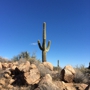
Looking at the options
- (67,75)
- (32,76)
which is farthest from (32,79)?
(67,75)

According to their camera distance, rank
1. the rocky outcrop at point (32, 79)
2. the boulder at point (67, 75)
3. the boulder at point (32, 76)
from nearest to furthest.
Result: the rocky outcrop at point (32, 79) → the boulder at point (32, 76) → the boulder at point (67, 75)

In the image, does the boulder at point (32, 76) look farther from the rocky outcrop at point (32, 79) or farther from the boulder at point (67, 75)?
the boulder at point (67, 75)

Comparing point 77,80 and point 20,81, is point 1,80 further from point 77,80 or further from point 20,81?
point 77,80

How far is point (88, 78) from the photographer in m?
12.7

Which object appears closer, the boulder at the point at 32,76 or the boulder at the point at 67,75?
the boulder at the point at 32,76

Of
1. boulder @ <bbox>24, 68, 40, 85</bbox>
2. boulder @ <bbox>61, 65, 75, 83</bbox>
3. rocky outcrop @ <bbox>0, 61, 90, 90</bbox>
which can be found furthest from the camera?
boulder @ <bbox>61, 65, 75, 83</bbox>

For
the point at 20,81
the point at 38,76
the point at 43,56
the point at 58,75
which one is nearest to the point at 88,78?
the point at 58,75

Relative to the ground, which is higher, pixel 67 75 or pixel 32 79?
pixel 67 75

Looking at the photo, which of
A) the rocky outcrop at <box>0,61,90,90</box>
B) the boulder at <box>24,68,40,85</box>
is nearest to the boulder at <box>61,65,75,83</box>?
the rocky outcrop at <box>0,61,90,90</box>

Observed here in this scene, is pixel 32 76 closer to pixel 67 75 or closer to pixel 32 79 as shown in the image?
pixel 32 79

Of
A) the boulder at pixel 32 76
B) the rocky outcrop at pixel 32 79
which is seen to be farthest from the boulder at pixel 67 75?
the boulder at pixel 32 76

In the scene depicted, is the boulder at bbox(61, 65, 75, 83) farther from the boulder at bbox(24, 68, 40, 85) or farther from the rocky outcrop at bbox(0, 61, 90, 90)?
the boulder at bbox(24, 68, 40, 85)

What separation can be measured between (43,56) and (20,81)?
22.9ft

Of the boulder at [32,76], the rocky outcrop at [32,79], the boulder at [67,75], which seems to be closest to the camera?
the rocky outcrop at [32,79]
